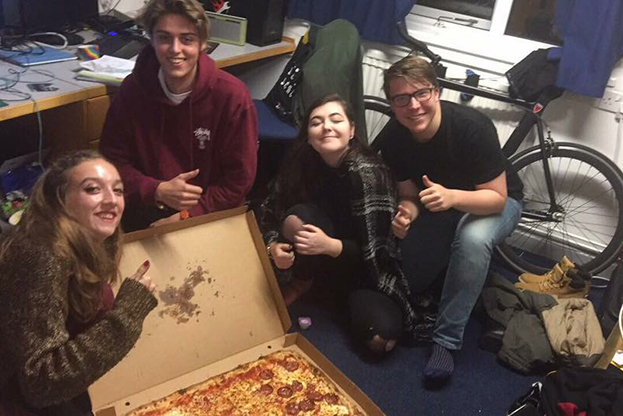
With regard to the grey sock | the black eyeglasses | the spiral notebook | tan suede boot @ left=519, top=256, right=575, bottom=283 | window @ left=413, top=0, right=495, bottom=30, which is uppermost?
window @ left=413, top=0, right=495, bottom=30

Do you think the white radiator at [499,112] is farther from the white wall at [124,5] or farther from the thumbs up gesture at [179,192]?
the white wall at [124,5]

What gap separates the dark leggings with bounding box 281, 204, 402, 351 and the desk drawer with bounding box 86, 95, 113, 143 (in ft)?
2.62

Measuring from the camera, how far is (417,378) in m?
2.11

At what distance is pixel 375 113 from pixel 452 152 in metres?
1.11

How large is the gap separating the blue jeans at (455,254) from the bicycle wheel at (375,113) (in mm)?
750

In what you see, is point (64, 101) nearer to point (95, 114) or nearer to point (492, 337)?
point (95, 114)

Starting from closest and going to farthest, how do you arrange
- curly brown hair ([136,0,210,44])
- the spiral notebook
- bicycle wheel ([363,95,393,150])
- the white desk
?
curly brown hair ([136,0,210,44]) → the white desk → the spiral notebook → bicycle wheel ([363,95,393,150])

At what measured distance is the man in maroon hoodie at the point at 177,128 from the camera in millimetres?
1854

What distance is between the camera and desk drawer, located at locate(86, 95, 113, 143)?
2.18 m

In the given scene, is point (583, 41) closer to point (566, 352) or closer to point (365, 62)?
point (365, 62)

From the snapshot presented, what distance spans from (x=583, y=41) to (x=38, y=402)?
95.4 inches

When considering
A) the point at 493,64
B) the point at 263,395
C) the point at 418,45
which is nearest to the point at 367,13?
the point at 418,45

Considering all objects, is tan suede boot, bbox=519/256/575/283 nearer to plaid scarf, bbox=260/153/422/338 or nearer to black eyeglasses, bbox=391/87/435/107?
plaid scarf, bbox=260/153/422/338

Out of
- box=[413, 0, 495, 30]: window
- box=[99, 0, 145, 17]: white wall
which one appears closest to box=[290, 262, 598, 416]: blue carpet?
box=[413, 0, 495, 30]: window
